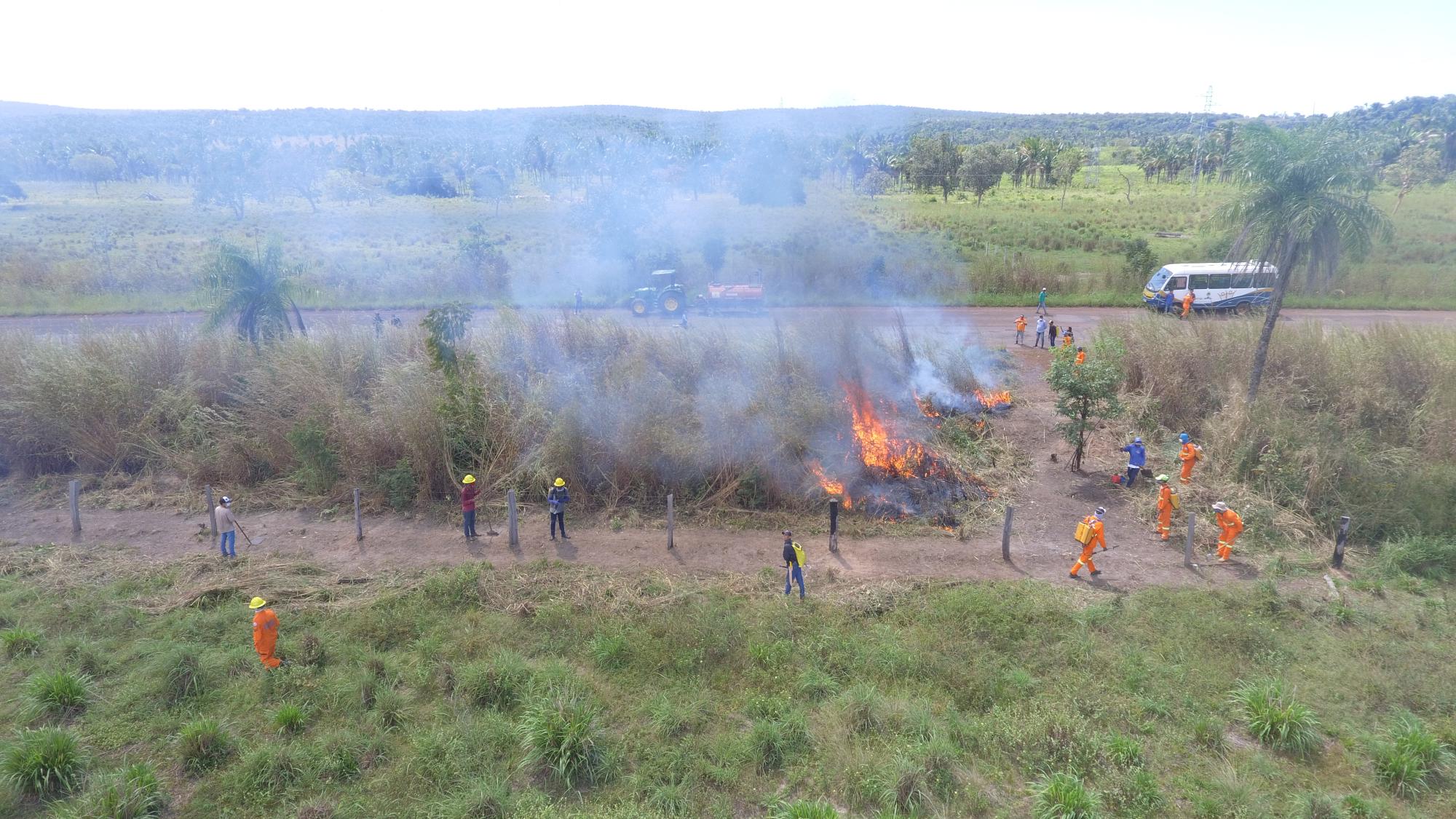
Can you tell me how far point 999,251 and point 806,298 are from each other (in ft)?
31.9

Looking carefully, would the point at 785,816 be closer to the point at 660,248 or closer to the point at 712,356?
the point at 712,356

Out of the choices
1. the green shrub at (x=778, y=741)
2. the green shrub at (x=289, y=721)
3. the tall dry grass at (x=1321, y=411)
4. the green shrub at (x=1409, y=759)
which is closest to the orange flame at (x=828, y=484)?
the green shrub at (x=778, y=741)

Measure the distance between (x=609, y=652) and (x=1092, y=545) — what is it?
6.29 m

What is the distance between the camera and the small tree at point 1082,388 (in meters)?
12.9

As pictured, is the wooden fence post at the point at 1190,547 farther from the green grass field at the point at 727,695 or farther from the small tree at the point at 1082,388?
the small tree at the point at 1082,388

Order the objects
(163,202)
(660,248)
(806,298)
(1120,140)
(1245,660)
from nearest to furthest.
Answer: (1245,660)
(806,298)
(660,248)
(163,202)
(1120,140)

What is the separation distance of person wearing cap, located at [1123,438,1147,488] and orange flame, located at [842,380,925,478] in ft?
11.5

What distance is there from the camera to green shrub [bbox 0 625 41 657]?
8.23 metres

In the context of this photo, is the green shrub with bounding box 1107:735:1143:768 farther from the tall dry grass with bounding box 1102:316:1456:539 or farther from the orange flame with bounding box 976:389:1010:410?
the orange flame with bounding box 976:389:1010:410

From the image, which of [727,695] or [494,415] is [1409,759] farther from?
[494,415]

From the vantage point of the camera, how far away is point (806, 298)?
26.7 m

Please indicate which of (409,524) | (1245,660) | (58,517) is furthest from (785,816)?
(58,517)

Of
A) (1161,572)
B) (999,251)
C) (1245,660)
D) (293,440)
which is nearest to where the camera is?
(1245,660)

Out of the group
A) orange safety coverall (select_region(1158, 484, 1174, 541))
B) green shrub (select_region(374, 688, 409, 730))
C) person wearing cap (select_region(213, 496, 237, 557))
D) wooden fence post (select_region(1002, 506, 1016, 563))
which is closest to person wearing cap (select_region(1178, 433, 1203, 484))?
orange safety coverall (select_region(1158, 484, 1174, 541))
